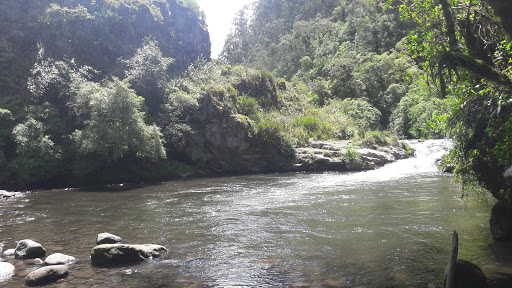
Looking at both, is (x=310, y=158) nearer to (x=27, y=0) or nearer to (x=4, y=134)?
(x=4, y=134)

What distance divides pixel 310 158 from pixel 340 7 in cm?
4819

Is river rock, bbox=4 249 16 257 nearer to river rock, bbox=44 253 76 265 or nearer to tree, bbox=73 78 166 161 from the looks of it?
river rock, bbox=44 253 76 265

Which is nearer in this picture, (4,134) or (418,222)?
(418,222)

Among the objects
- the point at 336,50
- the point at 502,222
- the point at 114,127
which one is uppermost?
the point at 336,50

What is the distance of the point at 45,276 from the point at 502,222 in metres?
10.0

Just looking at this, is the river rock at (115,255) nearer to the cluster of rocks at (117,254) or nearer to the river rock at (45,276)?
the cluster of rocks at (117,254)

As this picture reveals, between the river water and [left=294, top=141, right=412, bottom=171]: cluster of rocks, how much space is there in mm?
6896

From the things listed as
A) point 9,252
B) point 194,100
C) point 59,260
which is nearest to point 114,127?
point 194,100

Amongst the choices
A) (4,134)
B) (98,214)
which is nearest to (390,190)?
(98,214)

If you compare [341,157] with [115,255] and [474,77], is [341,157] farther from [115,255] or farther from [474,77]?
[115,255]

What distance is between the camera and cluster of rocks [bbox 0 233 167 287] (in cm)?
661

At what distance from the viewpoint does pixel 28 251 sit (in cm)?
795

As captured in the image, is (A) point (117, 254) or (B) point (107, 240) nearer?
(A) point (117, 254)

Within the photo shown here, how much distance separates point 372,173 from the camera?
22.1 m
